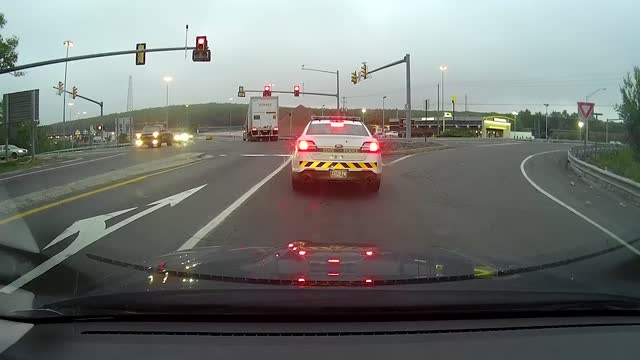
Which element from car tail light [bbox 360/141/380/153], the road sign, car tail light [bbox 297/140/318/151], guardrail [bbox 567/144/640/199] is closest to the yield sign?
guardrail [bbox 567/144/640/199]

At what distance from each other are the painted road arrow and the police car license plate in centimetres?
311

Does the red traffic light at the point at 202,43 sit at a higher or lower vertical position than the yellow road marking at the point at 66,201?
Answer: higher

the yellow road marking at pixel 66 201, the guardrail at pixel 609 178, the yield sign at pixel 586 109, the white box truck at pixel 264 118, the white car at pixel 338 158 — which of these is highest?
the white box truck at pixel 264 118

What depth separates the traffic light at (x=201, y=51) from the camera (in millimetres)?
28734

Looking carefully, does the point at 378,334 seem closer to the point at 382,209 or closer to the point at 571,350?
the point at 571,350

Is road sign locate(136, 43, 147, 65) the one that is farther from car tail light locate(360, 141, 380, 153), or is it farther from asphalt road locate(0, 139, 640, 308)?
car tail light locate(360, 141, 380, 153)

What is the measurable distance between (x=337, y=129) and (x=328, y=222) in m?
3.77

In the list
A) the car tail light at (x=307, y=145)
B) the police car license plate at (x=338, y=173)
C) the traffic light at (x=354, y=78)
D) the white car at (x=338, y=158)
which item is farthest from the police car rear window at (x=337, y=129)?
the traffic light at (x=354, y=78)

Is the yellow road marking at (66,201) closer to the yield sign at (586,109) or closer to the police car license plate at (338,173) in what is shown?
the police car license plate at (338,173)

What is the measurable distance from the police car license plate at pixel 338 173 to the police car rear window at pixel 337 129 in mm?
928

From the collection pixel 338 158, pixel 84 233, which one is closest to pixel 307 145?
pixel 338 158

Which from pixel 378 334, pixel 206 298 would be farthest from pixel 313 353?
pixel 206 298

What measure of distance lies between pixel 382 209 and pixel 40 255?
19.2 ft

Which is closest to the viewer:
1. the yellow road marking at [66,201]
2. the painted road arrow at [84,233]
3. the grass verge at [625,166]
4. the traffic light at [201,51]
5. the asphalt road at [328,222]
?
the asphalt road at [328,222]
